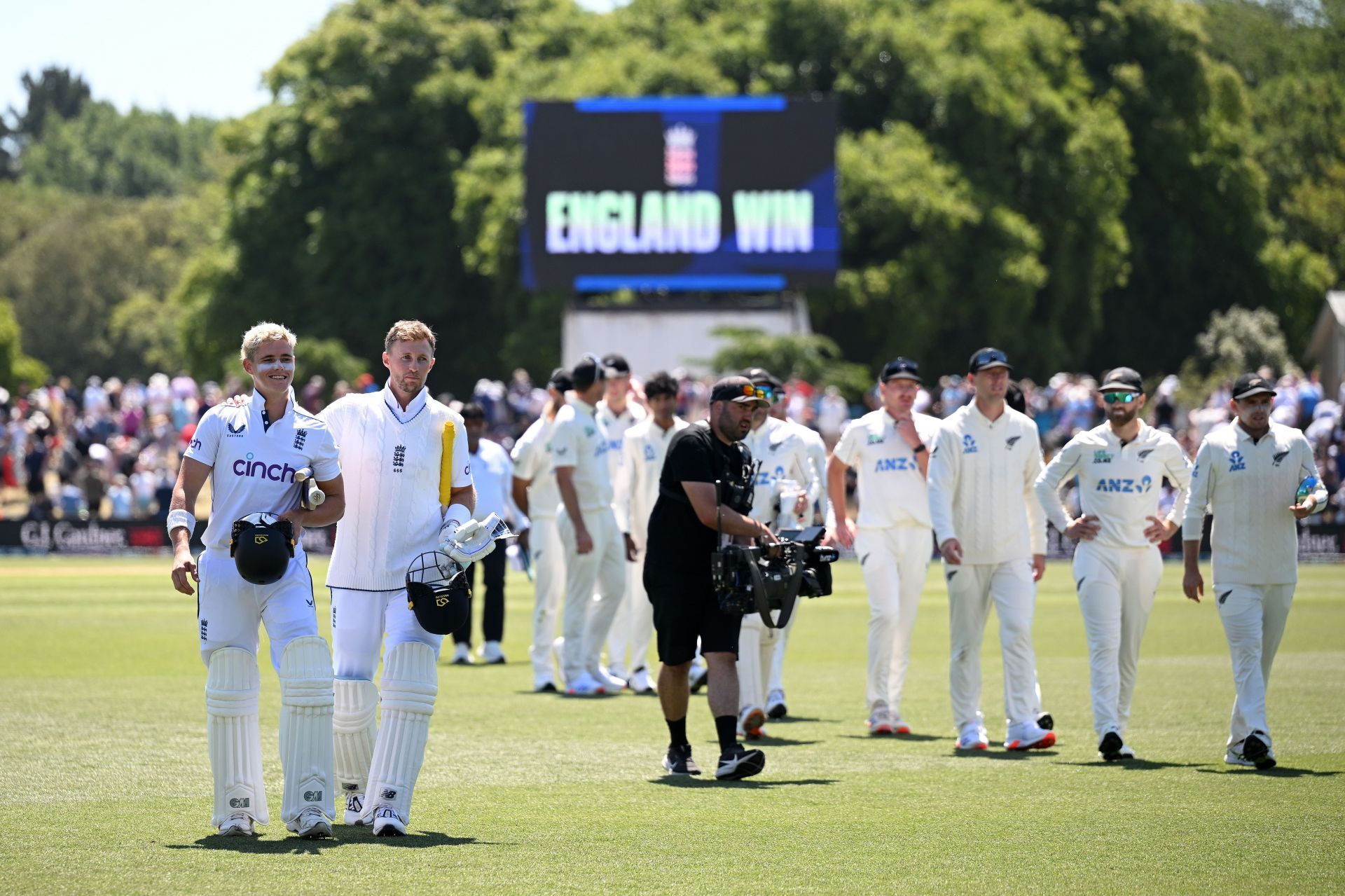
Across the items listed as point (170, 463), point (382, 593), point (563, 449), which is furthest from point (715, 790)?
point (170, 463)

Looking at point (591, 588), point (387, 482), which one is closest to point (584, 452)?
point (591, 588)

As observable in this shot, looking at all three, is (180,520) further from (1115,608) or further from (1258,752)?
(1258,752)

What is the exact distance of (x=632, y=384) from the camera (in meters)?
16.3

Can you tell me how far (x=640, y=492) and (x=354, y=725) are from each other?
20.5ft

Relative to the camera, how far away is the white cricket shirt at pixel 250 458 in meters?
8.06

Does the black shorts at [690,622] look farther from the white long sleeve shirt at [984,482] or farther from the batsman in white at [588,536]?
the batsman in white at [588,536]

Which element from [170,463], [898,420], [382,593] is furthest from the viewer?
[170,463]

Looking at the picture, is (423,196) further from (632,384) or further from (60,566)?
(632,384)

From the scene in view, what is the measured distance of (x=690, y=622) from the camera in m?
10.1

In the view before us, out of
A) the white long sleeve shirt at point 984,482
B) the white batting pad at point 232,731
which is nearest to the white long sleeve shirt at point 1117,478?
the white long sleeve shirt at point 984,482

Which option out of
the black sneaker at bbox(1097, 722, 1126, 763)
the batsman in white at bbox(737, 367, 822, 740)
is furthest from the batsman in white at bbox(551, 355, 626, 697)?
the black sneaker at bbox(1097, 722, 1126, 763)

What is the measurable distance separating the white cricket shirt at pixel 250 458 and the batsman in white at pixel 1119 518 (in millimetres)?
4877

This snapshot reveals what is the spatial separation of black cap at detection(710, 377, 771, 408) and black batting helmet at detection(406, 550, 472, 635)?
7.29ft

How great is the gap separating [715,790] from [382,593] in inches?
87.4
